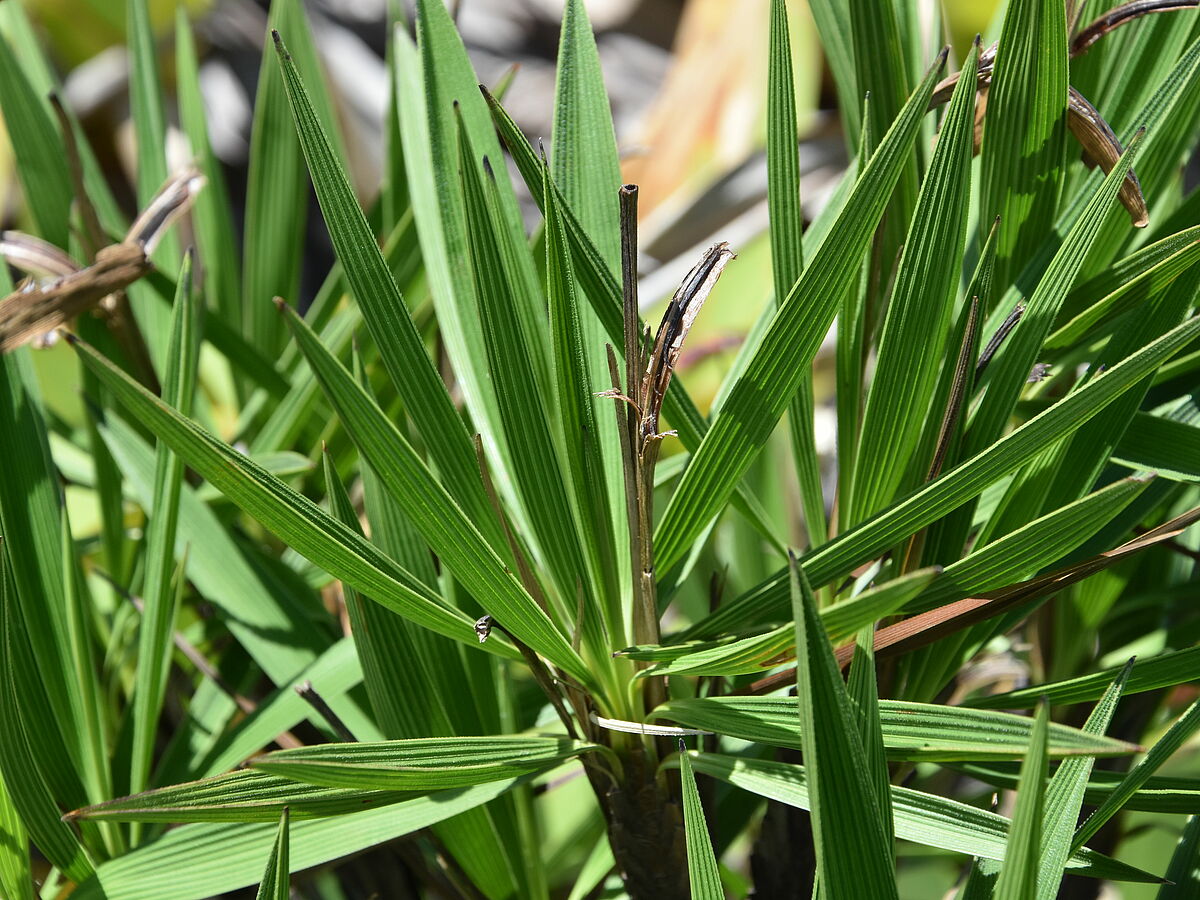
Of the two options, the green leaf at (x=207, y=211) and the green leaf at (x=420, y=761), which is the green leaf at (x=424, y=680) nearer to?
the green leaf at (x=420, y=761)

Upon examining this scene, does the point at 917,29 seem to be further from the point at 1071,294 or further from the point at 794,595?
the point at 794,595

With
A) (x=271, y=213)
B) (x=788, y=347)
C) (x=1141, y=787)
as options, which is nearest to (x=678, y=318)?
(x=788, y=347)

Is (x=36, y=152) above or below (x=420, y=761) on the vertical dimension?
above

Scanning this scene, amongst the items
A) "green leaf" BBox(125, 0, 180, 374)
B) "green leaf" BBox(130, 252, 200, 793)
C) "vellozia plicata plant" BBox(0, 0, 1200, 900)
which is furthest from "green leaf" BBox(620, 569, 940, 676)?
"green leaf" BBox(125, 0, 180, 374)

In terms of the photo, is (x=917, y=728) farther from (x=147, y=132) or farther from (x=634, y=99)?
(x=634, y=99)

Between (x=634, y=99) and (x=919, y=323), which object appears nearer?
(x=919, y=323)

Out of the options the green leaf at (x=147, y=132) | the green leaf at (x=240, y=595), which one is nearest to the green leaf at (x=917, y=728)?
the green leaf at (x=240, y=595)

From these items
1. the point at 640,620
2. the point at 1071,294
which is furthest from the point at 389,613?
the point at 1071,294

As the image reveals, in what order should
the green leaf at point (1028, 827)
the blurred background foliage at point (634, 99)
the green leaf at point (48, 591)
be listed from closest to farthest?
the green leaf at point (1028, 827)
the green leaf at point (48, 591)
the blurred background foliage at point (634, 99)
